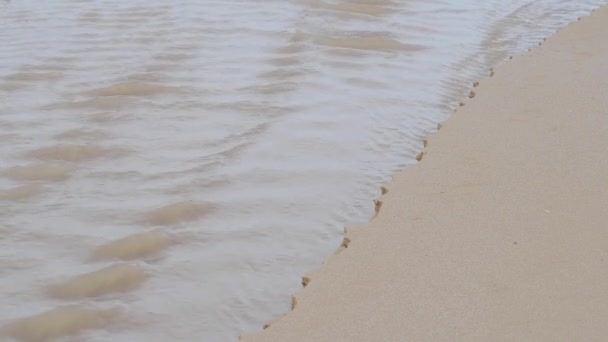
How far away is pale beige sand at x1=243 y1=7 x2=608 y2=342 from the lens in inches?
104

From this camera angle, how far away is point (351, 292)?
2846mm

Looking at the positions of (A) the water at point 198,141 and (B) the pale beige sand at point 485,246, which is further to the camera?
(A) the water at point 198,141

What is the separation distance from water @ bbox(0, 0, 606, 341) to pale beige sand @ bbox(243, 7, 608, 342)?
14 cm

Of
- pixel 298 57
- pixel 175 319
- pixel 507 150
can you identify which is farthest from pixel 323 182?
pixel 298 57

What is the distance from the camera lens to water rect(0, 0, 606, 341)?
9.52ft

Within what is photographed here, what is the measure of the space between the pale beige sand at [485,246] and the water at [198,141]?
0.14m

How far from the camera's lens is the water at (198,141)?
2900mm

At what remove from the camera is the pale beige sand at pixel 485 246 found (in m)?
2.65

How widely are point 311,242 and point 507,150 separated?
41.6 inches

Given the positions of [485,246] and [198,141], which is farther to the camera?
[198,141]

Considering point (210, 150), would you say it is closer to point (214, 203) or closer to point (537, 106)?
point (214, 203)

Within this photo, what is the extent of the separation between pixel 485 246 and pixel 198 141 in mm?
1376

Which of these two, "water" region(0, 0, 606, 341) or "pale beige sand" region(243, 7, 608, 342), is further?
"water" region(0, 0, 606, 341)

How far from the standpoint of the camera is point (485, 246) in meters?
3.09
